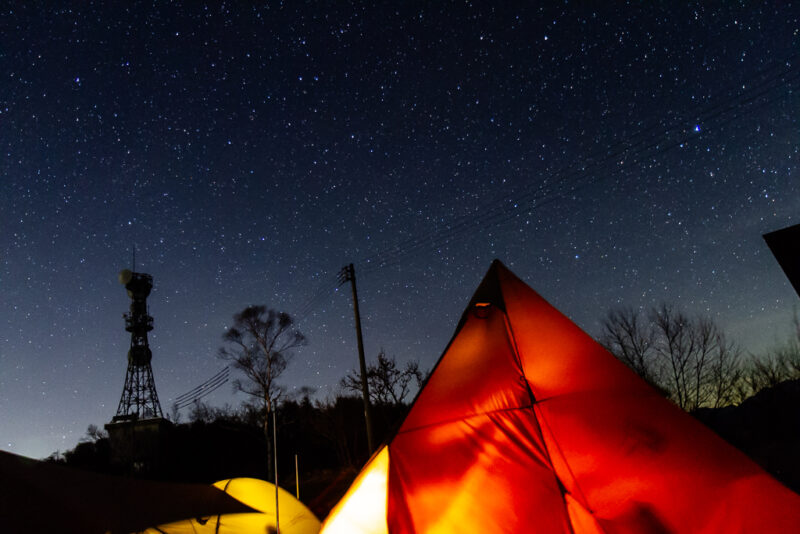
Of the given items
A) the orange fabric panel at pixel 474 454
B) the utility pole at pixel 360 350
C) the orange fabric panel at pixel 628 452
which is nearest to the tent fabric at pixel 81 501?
the orange fabric panel at pixel 474 454

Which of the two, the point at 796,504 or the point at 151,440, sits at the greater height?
the point at 151,440

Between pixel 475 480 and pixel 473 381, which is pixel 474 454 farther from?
pixel 473 381

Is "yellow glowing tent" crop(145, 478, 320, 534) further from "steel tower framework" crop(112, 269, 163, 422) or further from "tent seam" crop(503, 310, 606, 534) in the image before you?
"steel tower framework" crop(112, 269, 163, 422)

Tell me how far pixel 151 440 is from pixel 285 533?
2232 centimetres

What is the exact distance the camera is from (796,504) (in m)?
2.70

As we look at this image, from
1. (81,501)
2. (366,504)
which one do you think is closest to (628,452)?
(366,504)

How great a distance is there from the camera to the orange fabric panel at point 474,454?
3180 millimetres

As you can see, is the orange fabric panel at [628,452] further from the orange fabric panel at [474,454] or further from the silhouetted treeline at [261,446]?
the silhouetted treeline at [261,446]

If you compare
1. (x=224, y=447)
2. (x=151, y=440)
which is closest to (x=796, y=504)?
(x=224, y=447)

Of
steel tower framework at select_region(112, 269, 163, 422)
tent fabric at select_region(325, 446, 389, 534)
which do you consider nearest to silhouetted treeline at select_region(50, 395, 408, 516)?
steel tower framework at select_region(112, 269, 163, 422)

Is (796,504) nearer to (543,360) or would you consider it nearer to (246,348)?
(543,360)

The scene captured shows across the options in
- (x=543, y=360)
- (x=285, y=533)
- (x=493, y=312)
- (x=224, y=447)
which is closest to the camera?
(x=543, y=360)

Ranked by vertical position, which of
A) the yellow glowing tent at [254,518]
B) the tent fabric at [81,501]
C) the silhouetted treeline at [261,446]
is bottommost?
the yellow glowing tent at [254,518]

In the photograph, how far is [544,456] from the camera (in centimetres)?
333
